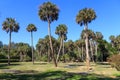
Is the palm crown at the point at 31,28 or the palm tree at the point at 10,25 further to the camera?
the palm crown at the point at 31,28

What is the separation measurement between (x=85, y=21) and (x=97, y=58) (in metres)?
50.2

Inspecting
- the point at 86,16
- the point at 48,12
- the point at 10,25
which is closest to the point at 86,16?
the point at 86,16

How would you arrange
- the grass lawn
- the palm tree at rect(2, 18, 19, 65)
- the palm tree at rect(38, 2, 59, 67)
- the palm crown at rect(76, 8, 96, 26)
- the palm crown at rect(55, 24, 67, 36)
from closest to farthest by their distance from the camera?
the grass lawn → the palm crown at rect(76, 8, 96, 26) → the palm tree at rect(38, 2, 59, 67) → the palm tree at rect(2, 18, 19, 65) → the palm crown at rect(55, 24, 67, 36)

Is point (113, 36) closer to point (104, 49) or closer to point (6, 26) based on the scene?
point (104, 49)

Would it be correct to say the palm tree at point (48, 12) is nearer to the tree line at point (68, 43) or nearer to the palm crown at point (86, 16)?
the tree line at point (68, 43)

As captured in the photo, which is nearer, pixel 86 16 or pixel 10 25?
pixel 86 16

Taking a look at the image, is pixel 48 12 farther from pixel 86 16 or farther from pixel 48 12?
pixel 86 16

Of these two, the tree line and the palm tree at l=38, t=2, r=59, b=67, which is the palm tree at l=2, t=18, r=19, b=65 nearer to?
the tree line

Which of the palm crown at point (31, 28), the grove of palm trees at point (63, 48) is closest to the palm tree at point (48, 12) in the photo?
the grove of palm trees at point (63, 48)

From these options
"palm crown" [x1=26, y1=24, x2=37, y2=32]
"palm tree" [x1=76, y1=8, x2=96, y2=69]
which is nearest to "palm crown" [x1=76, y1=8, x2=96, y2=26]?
"palm tree" [x1=76, y1=8, x2=96, y2=69]

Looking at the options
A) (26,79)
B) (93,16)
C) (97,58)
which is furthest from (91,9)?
(97,58)

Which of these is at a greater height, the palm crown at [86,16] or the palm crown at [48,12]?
the palm crown at [48,12]

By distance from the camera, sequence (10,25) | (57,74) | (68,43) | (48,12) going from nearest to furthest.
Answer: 1. (57,74)
2. (48,12)
3. (10,25)
4. (68,43)

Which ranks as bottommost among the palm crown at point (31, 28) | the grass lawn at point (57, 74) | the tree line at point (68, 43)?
the grass lawn at point (57, 74)
